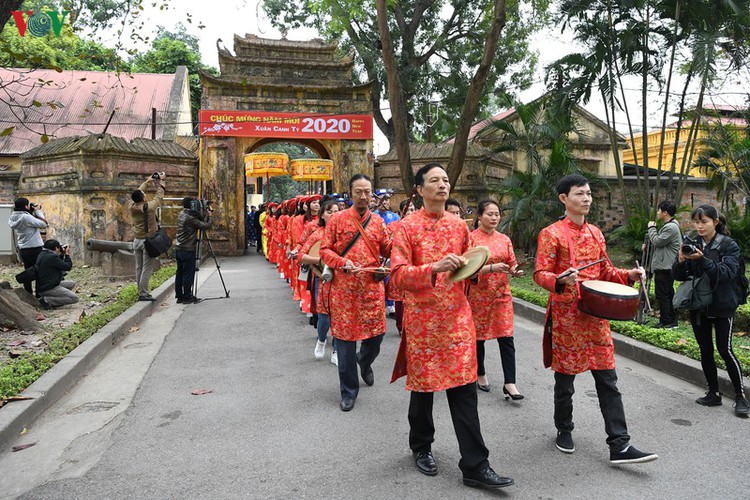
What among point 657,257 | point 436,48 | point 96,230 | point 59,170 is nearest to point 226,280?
point 96,230

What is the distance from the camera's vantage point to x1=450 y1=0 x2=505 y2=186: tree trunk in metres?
9.28

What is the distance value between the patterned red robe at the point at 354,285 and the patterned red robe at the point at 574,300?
1391 mm

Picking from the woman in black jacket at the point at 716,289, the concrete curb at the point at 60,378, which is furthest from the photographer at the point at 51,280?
the woman in black jacket at the point at 716,289

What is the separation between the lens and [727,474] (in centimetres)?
321

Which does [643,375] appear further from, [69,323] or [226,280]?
[226,280]

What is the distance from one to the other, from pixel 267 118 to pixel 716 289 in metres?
16.5

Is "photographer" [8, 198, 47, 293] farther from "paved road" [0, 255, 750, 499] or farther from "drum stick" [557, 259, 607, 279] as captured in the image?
"drum stick" [557, 259, 607, 279]

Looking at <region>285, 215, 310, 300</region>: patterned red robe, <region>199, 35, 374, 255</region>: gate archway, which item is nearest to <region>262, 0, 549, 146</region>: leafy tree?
<region>199, 35, 374, 255</region>: gate archway

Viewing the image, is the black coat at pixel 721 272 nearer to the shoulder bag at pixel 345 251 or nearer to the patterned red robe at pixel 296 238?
the shoulder bag at pixel 345 251

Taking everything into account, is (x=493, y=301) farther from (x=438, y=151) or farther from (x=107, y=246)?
(x=438, y=151)

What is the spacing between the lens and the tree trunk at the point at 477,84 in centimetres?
928

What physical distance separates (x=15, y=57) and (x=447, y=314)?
182 inches

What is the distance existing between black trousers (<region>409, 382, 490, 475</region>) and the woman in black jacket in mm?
2038

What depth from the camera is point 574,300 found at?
3.48 meters
